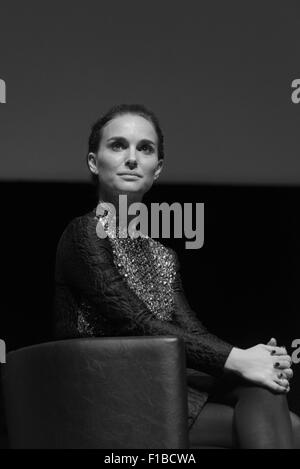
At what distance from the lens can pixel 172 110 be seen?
2611 mm

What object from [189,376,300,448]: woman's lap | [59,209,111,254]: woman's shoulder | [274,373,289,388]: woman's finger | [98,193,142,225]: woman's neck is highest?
[98,193,142,225]: woman's neck

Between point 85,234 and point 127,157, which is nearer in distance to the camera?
point 85,234

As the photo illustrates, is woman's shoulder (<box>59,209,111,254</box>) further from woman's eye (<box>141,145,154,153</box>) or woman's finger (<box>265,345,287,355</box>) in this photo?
woman's finger (<box>265,345,287,355</box>)

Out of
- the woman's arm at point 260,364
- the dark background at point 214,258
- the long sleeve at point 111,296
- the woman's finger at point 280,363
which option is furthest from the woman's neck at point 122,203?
the dark background at point 214,258

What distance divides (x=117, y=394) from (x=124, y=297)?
0.76 feet

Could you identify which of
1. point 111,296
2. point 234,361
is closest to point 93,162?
point 111,296

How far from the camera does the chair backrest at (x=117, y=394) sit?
1290 mm

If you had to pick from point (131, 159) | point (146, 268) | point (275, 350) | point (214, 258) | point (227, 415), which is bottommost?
point (227, 415)

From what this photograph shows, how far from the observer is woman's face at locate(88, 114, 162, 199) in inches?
65.5

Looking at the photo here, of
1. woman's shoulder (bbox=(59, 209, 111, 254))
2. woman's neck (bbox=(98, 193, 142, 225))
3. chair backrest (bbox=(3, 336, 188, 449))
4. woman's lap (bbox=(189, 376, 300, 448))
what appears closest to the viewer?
chair backrest (bbox=(3, 336, 188, 449))

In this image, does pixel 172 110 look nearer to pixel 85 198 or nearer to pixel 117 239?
pixel 85 198

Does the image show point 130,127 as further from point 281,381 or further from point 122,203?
point 281,381

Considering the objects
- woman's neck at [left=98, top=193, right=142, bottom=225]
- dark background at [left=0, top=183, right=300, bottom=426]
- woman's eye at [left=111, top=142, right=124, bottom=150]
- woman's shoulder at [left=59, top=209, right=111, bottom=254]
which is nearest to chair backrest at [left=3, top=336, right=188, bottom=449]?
woman's shoulder at [left=59, top=209, right=111, bottom=254]

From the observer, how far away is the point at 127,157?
1.67m
